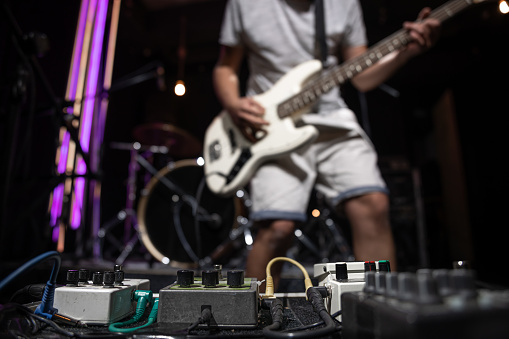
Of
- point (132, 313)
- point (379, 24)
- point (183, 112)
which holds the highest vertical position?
point (379, 24)

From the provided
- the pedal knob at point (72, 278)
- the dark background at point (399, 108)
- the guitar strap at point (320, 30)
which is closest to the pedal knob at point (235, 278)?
the pedal knob at point (72, 278)

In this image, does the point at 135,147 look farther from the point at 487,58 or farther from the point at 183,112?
the point at 487,58

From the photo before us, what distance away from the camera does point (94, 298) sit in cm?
47

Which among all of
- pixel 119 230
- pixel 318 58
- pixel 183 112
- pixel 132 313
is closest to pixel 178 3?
pixel 183 112

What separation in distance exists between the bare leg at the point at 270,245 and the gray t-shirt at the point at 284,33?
0.46 m

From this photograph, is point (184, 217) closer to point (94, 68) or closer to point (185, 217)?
point (185, 217)

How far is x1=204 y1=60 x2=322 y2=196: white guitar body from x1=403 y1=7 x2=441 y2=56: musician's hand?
353mm

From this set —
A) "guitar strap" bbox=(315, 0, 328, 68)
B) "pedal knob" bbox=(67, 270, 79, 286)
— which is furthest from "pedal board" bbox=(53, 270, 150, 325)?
"guitar strap" bbox=(315, 0, 328, 68)

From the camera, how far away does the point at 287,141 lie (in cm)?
119

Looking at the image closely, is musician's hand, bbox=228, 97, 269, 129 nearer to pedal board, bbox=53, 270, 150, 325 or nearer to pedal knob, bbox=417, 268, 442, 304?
pedal board, bbox=53, 270, 150, 325

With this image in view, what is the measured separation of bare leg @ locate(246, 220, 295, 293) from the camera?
40.7 inches

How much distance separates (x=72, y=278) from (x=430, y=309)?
0.47 metres

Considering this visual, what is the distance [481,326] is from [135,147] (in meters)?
3.00

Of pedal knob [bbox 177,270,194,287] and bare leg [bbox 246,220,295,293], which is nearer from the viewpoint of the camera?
pedal knob [bbox 177,270,194,287]
